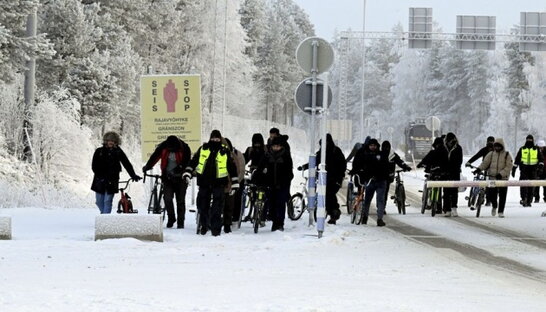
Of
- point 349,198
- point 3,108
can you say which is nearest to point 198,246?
point 349,198

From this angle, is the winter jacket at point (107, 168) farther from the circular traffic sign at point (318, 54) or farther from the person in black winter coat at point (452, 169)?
the person in black winter coat at point (452, 169)

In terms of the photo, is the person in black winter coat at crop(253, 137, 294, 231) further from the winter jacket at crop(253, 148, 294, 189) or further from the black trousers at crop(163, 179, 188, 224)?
the black trousers at crop(163, 179, 188, 224)

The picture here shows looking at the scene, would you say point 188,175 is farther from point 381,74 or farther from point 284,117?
point 381,74

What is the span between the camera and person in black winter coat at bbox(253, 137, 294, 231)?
701 inches

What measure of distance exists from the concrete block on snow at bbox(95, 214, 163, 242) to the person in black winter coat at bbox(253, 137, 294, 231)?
10.1ft

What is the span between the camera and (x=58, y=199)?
83.5 feet

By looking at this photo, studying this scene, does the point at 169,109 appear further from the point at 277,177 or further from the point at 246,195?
the point at 277,177

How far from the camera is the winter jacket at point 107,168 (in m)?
18.5

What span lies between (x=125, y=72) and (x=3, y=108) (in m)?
12.5

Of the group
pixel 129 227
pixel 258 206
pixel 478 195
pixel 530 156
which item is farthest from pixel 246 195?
pixel 530 156

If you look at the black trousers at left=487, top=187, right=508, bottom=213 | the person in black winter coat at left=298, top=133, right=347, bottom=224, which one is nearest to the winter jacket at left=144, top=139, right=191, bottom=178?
the person in black winter coat at left=298, top=133, right=347, bottom=224

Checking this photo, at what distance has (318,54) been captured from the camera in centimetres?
1661

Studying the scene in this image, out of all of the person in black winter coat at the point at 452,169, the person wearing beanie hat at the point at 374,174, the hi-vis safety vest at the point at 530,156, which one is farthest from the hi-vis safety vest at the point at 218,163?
the hi-vis safety vest at the point at 530,156

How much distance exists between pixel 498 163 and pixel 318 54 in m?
9.33
